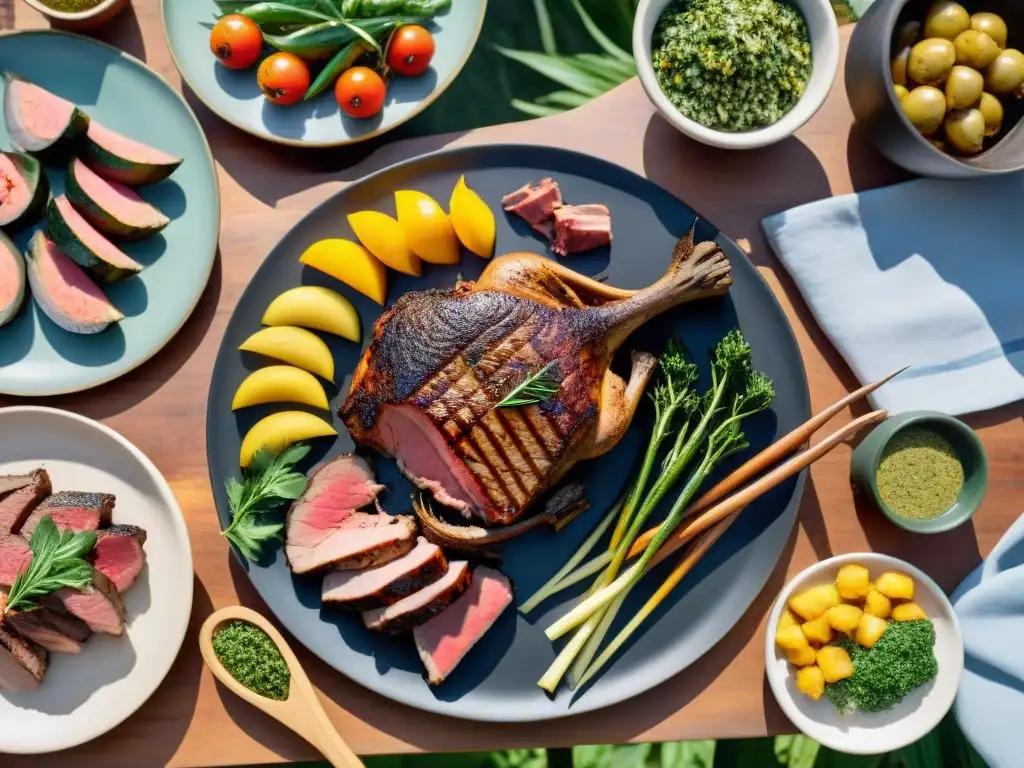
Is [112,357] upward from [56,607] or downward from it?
upward

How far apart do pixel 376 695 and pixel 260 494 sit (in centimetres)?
69

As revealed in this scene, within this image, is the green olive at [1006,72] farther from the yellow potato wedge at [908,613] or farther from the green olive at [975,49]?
the yellow potato wedge at [908,613]

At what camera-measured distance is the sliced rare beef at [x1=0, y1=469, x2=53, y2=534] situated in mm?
2303

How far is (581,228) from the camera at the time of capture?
2.42 metres

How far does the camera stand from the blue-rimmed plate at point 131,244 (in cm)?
244

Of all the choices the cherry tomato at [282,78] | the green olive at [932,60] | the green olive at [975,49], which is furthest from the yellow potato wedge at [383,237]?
the green olive at [975,49]

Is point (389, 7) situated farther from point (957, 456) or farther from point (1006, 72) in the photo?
point (957, 456)

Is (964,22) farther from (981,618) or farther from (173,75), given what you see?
(173,75)

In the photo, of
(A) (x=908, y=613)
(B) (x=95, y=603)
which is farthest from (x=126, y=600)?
(A) (x=908, y=613)

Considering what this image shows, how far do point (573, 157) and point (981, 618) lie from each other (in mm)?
1815

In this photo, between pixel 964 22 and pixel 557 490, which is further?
pixel 557 490

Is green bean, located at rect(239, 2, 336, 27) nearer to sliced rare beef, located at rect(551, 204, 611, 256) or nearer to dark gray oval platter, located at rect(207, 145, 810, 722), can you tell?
dark gray oval platter, located at rect(207, 145, 810, 722)

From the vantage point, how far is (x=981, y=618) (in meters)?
2.48

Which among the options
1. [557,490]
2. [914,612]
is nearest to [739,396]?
[557,490]
